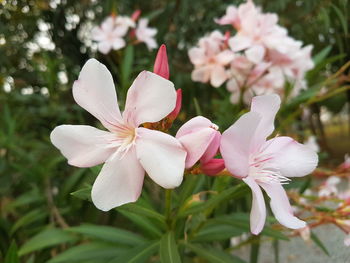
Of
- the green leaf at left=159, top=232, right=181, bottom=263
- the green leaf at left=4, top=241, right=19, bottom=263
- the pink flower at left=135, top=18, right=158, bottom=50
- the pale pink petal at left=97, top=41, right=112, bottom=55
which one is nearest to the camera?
the green leaf at left=159, top=232, right=181, bottom=263

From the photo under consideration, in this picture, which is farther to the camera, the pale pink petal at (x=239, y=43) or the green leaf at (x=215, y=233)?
the pale pink petal at (x=239, y=43)

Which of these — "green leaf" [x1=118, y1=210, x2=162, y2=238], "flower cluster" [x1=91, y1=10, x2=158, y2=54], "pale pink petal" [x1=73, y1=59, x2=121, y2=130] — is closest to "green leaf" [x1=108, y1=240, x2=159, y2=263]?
"green leaf" [x1=118, y1=210, x2=162, y2=238]

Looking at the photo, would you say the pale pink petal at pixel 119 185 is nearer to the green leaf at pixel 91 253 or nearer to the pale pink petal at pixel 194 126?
the pale pink petal at pixel 194 126

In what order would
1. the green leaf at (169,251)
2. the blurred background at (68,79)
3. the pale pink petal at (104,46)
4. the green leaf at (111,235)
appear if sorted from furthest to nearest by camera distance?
the pale pink petal at (104,46)
the blurred background at (68,79)
the green leaf at (111,235)
the green leaf at (169,251)

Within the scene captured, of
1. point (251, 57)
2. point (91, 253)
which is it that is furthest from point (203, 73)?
point (91, 253)

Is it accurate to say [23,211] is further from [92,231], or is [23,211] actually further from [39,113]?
[92,231]

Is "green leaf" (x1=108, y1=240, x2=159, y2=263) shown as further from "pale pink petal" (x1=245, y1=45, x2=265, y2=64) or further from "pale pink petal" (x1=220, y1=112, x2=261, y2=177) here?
"pale pink petal" (x1=245, y1=45, x2=265, y2=64)

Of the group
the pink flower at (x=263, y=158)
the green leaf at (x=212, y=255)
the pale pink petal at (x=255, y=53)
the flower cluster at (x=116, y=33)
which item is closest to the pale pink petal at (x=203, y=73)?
the pale pink petal at (x=255, y=53)
